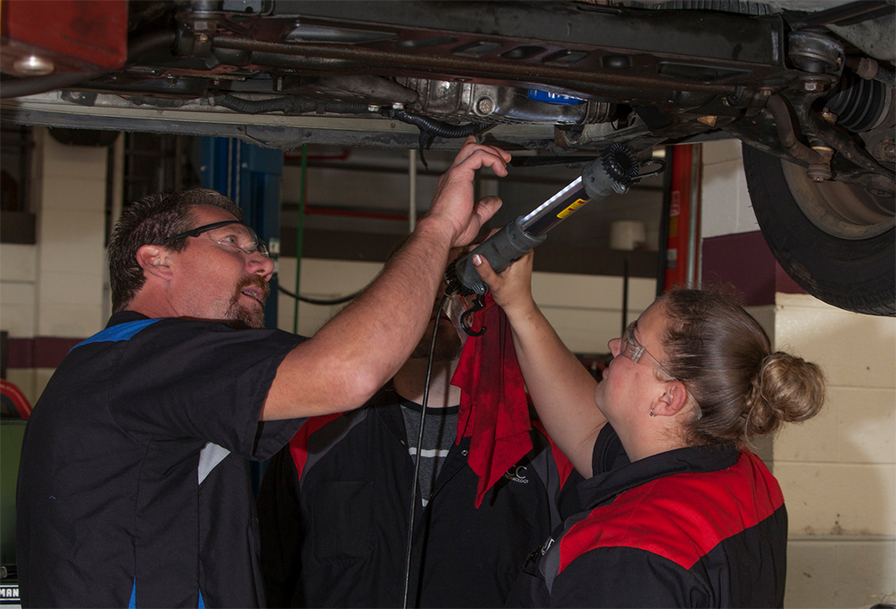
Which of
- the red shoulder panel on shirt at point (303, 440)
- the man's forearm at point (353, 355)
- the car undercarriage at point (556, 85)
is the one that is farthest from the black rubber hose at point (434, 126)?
the red shoulder panel on shirt at point (303, 440)

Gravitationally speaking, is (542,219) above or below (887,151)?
below

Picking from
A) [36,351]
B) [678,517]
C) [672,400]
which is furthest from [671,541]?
[36,351]

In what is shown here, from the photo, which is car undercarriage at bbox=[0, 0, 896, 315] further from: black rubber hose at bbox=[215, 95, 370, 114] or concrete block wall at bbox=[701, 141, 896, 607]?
concrete block wall at bbox=[701, 141, 896, 607]

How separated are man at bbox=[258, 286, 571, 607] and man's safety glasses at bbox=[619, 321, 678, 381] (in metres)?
0.42

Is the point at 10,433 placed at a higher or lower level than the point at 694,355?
lower

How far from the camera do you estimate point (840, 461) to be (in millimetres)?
3094

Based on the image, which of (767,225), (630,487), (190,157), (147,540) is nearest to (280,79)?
(147,540)

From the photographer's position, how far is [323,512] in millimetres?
1979

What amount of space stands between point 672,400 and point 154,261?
105 centimetres

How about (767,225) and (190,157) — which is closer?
(767,225)

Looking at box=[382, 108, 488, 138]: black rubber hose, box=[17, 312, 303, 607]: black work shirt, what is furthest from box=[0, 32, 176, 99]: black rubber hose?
box=[382, 108, 488, 138]: black rubber hose

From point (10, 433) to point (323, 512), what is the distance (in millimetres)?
1062

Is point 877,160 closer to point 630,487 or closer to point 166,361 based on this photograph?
point 630,487

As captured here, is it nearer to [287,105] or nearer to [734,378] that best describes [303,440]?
[287,105]
